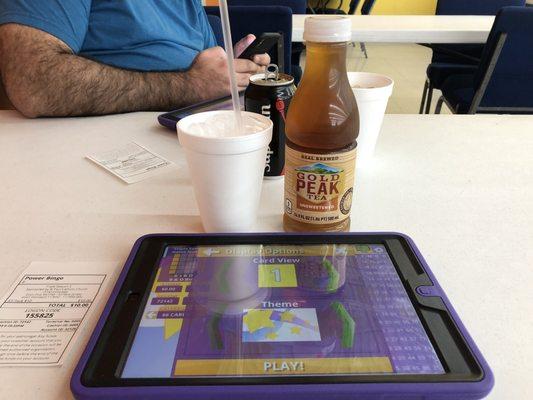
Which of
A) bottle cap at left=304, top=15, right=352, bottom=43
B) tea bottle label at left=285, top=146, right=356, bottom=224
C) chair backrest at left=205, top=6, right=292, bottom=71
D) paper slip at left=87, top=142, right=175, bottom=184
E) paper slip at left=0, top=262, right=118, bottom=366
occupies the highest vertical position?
bottle cap at left=304, top=15, right=352, bottom=43

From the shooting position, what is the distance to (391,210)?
0.60m

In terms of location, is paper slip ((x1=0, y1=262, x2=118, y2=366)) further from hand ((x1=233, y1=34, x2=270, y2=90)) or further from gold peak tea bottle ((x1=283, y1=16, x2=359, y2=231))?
hand ((x1=233, y1=34, x2=270, y2=90))

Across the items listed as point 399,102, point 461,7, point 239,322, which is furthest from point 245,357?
point 399,102

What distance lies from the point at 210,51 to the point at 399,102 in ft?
7.88

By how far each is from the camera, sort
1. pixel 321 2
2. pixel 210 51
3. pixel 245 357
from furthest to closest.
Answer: pixel 321 2 → pixel 210 51 → pixel 245 357

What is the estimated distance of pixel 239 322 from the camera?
0.38 m

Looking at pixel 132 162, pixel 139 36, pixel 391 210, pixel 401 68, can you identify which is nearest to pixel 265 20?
pixel 139 36

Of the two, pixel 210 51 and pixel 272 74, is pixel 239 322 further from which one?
pixel 210 51

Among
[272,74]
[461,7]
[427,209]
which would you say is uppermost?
[272,74]

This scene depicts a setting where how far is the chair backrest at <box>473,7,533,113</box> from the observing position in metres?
1.54

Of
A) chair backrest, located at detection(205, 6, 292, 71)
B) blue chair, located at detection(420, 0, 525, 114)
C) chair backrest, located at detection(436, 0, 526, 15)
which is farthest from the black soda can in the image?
chair backrest, located at detection(436, 0, 526, 15)

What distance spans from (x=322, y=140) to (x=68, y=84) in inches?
28.3

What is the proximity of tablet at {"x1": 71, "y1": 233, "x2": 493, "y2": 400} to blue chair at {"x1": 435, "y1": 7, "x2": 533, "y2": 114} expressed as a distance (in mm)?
1400

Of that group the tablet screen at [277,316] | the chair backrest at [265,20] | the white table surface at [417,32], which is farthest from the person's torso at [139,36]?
the tablet screen at [277,316]
